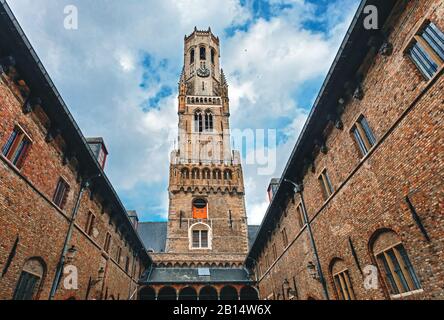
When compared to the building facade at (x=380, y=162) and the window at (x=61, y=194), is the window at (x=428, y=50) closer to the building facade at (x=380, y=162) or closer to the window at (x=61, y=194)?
the building facade at (x=380, y=162)

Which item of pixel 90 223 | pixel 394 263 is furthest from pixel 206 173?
pixel 394 263

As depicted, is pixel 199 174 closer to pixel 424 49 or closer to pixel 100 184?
pixel 100 184

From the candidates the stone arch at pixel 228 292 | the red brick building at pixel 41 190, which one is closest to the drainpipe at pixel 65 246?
the red brick building at pixel 41 190

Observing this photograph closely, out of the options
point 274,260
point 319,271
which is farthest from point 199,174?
point 319,271

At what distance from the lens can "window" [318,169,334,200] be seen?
10688 millimetres

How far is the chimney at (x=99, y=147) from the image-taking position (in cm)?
1684

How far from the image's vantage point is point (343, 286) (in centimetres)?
997

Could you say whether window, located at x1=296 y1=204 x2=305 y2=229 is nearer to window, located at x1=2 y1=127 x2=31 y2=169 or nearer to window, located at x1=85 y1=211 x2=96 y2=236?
window, located at x1=85 y1=211 x2=96 y2=236

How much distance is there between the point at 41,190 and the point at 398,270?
37.2 feet

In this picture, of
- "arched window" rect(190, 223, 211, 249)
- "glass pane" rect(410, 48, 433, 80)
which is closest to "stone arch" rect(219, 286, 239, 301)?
"arched window" rect(190, 223, 211, 249)

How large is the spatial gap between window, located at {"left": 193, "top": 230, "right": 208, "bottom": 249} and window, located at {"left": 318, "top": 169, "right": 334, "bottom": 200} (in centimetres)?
2469

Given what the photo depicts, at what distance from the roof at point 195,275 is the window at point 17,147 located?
20075 mm

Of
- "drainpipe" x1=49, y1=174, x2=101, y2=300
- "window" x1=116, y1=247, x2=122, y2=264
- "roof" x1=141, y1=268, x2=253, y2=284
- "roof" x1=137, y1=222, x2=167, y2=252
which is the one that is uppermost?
"roof" x1=137, y1=222, x2=167, y2=252
